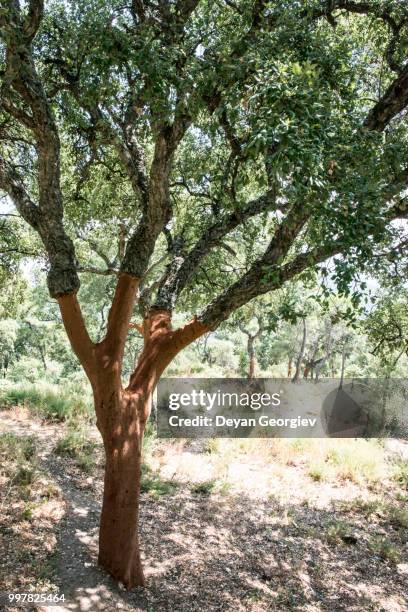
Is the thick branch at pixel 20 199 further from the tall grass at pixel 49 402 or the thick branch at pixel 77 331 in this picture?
the tall grass at pixel 49 402

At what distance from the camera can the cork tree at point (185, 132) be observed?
9.49 ft

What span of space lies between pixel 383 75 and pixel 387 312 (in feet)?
13.0

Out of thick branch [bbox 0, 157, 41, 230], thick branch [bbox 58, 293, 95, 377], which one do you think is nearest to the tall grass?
thick branch [bbox 58, 293, 95, 377]

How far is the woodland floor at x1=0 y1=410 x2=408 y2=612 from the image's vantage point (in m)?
4.84

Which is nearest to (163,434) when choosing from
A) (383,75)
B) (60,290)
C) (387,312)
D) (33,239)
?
(33,239)

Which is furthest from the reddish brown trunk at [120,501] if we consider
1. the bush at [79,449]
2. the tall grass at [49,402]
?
the tall grass at [49,402]

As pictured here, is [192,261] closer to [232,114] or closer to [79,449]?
[232,114]

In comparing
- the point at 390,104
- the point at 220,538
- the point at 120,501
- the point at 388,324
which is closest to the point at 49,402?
the point at 220,538

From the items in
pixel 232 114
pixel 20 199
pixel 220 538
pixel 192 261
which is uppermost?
pixel 232 114

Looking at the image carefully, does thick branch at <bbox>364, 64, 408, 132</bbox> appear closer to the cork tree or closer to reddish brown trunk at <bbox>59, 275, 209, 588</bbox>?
the cork tree

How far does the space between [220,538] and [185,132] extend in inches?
215

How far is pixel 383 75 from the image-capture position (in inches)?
245

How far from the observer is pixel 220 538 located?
21.6 feet

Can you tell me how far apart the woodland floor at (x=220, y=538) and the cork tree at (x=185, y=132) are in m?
0.59
